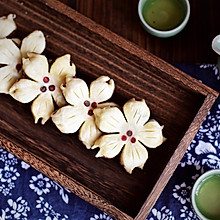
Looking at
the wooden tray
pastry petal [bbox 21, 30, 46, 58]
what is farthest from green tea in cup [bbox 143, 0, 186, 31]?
pastry petal [bbox 21, 30, 46, 58]

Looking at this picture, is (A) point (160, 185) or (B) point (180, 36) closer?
(A) point (160, 185)

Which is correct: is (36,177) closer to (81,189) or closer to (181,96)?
(81,189)

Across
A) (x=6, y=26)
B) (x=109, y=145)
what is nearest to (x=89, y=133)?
(x=109, y=145)

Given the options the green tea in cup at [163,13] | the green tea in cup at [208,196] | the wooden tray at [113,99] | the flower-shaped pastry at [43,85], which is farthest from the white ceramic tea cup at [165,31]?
the green tea in cup at [208,196]

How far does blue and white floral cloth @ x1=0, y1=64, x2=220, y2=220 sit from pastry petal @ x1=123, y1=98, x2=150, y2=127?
0.61 ft

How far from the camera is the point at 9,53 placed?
1024 millimetres

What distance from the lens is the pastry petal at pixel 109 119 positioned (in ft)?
3.15

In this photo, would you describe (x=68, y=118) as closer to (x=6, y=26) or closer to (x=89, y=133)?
(x=89, y=133)

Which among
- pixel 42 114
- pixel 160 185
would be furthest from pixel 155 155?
pixel 42 114

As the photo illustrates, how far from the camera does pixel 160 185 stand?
0.98m

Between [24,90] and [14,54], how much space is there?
9 cm

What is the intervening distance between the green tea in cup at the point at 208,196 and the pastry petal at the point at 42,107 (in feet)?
1.13

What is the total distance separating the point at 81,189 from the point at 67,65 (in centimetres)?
24

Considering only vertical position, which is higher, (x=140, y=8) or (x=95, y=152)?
(x=140, y=8)
